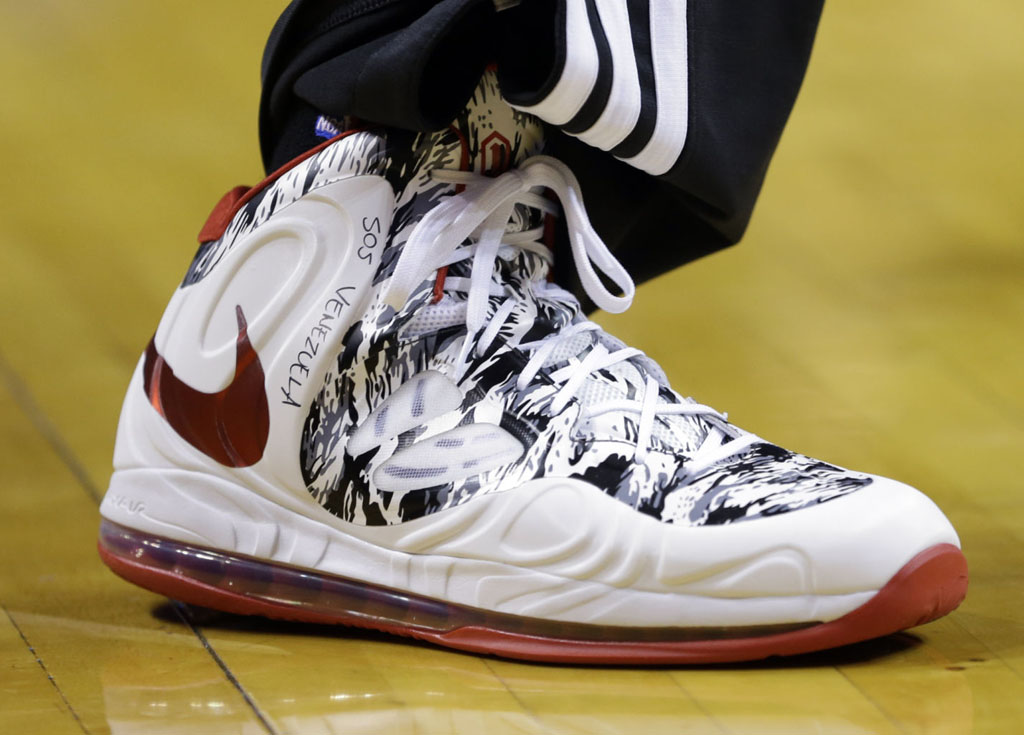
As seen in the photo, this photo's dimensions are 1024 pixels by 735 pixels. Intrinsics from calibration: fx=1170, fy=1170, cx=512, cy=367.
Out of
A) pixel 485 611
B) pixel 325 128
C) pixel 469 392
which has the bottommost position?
pixel 485 611

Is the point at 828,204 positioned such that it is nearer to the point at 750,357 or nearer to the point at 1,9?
the point at 750,357

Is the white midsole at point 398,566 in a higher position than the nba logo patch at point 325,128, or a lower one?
lower

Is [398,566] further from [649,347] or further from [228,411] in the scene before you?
[649,347]

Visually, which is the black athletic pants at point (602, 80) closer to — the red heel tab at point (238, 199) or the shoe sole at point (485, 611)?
the red heel tab at point (238, 199)

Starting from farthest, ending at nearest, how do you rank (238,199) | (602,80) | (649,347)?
(649,347), (238,199), (602,80)

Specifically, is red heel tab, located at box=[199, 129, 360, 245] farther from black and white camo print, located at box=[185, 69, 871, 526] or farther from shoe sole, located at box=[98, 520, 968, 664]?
shoe sole, located at box=[98, 520, 968, 664]

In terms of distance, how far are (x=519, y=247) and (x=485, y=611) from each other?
19 centimetres

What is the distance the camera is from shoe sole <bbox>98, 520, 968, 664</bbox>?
0.51m

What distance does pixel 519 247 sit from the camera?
2.07 ft

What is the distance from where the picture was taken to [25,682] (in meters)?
0.55

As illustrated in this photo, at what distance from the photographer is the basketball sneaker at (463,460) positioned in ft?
1.72

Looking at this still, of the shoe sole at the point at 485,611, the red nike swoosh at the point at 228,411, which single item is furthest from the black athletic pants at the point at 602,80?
the shoe sole at the point at 485,611

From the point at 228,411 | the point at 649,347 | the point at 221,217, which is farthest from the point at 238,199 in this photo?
the point at 649,347

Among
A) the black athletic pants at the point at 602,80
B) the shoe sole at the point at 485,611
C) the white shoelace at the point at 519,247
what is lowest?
the shoe sole at the point at 485,611
